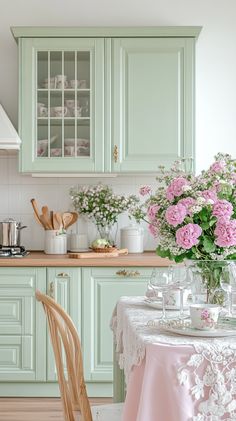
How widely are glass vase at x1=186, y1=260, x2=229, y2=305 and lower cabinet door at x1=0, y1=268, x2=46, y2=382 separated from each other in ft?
5.89

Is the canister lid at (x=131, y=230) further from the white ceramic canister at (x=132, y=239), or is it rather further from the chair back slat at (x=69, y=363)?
the chair back slat at (x=69, y=363)

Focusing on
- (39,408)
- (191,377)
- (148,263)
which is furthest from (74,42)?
(191,377)

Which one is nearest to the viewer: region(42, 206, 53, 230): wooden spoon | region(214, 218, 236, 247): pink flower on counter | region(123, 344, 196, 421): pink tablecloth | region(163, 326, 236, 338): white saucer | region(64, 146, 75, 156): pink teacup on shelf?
region(123, 344, 196, 421): pink tablecloth

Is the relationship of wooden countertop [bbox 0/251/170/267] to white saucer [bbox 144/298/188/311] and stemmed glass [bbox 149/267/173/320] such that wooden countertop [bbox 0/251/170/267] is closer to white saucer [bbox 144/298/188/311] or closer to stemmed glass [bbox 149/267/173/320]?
white saucer [bbox 144/298/188/311]

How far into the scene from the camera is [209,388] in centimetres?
179

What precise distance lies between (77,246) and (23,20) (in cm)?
158

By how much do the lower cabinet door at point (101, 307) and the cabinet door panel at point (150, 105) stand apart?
0.69 metres

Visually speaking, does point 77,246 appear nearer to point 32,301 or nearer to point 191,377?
point 32,301

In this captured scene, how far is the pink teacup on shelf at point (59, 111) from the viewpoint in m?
4.10

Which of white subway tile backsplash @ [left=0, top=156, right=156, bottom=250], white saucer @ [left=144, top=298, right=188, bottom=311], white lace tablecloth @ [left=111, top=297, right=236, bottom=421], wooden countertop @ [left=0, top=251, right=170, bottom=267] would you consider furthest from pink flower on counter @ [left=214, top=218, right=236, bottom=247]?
white subway tile backsplash @ [left=0, top=156, right=156, bottom=250]

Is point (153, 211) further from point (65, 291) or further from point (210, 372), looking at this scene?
point (65, 291)

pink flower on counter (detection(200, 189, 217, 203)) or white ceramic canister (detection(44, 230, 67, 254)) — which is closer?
pink flower on counter (detection(200, 189, 217, 203))

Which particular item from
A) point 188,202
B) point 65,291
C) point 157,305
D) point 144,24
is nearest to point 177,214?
point 188,202

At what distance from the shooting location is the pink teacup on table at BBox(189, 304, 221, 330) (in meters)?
2.02
